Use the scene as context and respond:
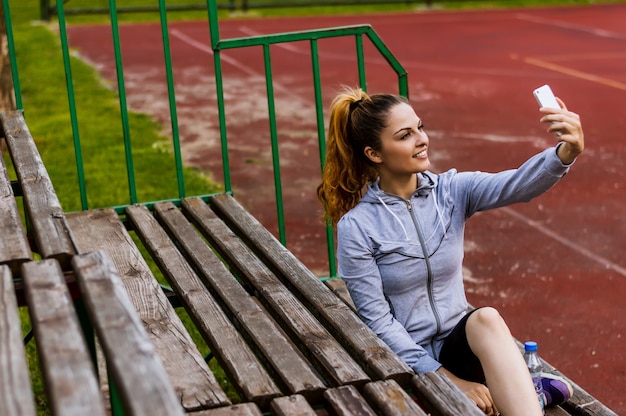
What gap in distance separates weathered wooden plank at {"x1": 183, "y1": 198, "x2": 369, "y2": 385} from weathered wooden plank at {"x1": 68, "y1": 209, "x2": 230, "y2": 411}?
1.09ft

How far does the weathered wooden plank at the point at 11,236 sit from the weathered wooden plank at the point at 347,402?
0.85 metres

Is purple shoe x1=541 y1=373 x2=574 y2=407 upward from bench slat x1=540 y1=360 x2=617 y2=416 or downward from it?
upward

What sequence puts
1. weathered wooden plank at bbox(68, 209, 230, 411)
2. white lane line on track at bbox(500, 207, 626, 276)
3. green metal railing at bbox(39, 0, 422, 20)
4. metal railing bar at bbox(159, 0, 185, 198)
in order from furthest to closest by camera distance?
green metal railing at bbox(39, 0, 422, 20)
white lane line on track at bbox(500, 207, 626, 276)
metal railing bar at bbox(159, 0, 185, 198)
weathered wooden plank at bbox(68, 209, 230, 411)

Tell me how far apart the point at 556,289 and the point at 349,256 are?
2731mm

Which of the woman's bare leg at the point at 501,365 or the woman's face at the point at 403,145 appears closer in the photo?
the woman's bare leg at the point at 501,365

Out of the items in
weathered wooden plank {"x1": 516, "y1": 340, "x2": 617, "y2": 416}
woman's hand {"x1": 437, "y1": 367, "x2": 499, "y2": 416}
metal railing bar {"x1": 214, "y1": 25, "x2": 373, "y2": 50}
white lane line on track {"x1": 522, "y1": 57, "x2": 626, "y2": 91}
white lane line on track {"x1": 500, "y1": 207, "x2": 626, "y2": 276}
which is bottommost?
white lane line on track {"x1": 522, "y1": 57, "x2": 626, "y2": 91}

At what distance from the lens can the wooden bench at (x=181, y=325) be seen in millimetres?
1967

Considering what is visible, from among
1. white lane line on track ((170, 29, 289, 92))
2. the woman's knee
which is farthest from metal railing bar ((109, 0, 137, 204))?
white lane line on track ((170, 29, 289, 92))

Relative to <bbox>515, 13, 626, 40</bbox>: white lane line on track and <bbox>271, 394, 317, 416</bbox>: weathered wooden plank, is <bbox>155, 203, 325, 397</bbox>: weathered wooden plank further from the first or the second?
<bbox>515, 13, 626, 40</bbox>: white lane line on track

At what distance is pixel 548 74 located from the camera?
12703 mm

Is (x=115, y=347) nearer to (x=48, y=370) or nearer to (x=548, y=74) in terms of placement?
(x=48, y=370)

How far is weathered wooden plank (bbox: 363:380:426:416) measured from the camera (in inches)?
108

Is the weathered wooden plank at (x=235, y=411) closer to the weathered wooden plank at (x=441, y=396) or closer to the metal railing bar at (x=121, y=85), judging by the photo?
the weathered wooden plank at (x=441, y=396)

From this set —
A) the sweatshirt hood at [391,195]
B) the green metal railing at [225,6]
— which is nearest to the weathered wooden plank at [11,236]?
the sweatshirt hood at [391,195]
